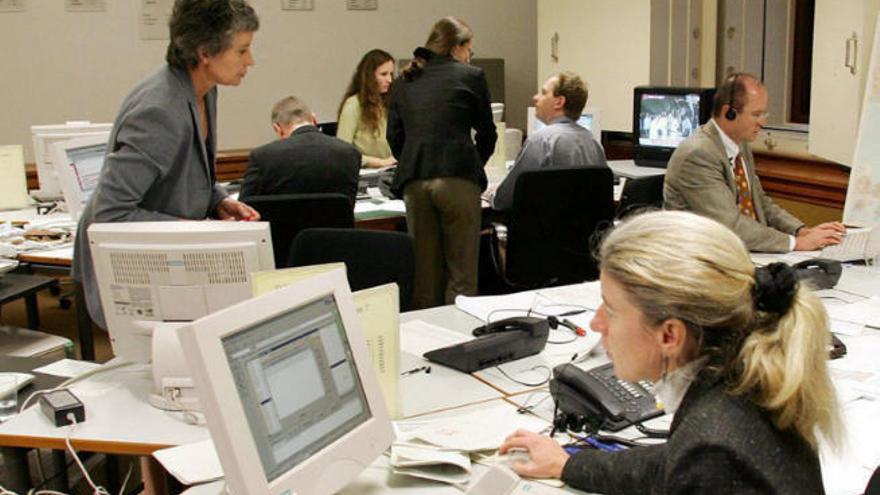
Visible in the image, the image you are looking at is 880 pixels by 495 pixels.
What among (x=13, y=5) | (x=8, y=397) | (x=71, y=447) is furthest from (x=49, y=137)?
(x=71, y=447)

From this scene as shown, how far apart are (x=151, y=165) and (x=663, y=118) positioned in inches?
153

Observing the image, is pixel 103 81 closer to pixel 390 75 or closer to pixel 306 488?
pixel 390 75

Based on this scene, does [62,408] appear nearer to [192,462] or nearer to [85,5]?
[192,462]

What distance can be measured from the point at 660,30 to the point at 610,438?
4418 millimetres

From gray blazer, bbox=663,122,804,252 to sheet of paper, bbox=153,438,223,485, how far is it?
215 cm

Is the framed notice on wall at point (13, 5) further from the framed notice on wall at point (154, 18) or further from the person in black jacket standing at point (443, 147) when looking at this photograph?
the person in black jacket standing at point (443, 147)

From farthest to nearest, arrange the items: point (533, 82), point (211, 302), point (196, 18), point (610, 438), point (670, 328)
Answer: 1. point (533, 82)
2. point (196, 18)
3. point (211, 302)
4. point (610, 438)
5. point (670, 328)

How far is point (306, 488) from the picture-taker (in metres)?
1.53

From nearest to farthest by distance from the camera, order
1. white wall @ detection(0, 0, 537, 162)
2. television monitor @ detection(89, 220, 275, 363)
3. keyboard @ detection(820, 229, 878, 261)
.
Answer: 1. television monitor @ detection(89, 220, 275, 363)
2. keyboard @ detection(820, 229, 878, 261)
3. white wall @ detection(0, 0, 537, 162)

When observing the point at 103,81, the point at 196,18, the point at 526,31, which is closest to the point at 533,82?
the point at 526,31

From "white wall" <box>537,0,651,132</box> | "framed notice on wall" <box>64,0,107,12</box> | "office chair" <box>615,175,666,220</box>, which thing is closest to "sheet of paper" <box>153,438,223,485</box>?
"office chair" <box>615,175,666,220</box>

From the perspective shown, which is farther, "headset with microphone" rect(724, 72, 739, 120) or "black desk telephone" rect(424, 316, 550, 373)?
"headset with microphone" rect(724, 72, 739, 120)

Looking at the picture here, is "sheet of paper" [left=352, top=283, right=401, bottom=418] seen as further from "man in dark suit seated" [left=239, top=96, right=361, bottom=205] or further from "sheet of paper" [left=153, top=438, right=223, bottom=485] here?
"man in dark suit seated" [left=239, top=96, right=361, bottom=205]

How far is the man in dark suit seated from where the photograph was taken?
12.9ft
